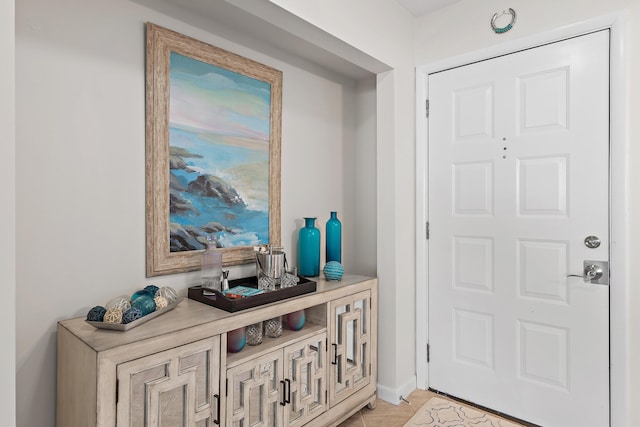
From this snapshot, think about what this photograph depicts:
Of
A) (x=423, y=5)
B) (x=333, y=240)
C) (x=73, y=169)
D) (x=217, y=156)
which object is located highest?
(x=423, y=5)

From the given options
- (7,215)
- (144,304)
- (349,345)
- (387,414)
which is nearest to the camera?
(7,215)

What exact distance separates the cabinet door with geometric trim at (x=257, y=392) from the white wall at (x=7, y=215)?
70cm

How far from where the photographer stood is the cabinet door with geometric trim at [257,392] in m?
1.48

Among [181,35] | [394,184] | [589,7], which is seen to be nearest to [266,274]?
[394,184]

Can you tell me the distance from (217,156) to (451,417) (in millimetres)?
2003

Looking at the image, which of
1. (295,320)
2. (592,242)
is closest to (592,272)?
(592,242)

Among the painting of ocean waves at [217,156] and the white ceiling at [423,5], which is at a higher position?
the white ceiling at [423,5]

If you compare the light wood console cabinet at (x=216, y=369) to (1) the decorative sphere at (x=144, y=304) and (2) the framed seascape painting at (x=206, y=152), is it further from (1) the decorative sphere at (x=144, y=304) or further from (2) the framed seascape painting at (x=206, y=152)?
(2) the framed seascape painting at (x=206, y=152)

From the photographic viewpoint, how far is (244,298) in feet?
5.15

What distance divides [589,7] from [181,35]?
A: 2.05 meters

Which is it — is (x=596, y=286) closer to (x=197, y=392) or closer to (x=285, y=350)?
(x=285, y=350)

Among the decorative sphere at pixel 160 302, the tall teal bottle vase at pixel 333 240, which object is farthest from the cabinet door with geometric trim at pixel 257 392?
the tall teal bottle vase at pixel 333 240

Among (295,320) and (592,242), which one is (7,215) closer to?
(295,320)

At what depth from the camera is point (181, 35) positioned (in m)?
1.74
